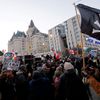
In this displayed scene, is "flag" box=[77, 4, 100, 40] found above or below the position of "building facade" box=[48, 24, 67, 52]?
below

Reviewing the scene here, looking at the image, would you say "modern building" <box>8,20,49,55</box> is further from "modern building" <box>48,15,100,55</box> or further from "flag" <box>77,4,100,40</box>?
"flag" <box>77,4,100,40</box>

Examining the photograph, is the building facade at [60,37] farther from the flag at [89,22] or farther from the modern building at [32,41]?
the flag at [89,22]

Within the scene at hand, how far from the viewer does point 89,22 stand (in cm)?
994

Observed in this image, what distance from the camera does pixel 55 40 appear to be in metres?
161

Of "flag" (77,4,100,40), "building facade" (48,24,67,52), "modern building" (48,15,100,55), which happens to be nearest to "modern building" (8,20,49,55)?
"modern building" (48,15,100,55)

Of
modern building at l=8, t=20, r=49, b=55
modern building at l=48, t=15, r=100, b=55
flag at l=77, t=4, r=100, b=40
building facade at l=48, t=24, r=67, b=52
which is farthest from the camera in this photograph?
modern building at l=8, t=20, r=49, b=55

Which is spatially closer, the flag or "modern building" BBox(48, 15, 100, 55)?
the flag

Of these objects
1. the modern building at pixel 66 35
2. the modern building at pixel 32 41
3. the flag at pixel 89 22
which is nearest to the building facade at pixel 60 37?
the modern building at pixel 66 35

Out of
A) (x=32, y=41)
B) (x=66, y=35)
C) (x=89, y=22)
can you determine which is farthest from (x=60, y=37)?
(x=89, y=22)

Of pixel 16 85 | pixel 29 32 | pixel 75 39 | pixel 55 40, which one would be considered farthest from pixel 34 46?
pixel 16 85

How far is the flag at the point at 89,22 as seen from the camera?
388 inches

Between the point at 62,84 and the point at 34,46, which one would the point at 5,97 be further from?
the point at 34,46

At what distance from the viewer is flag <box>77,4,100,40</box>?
32.4ft

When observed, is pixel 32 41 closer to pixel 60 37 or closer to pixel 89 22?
pixel 60 37
